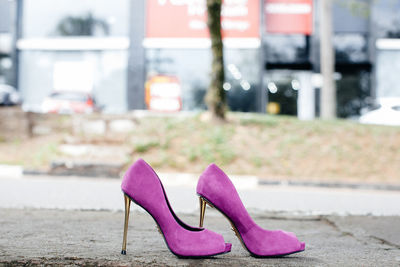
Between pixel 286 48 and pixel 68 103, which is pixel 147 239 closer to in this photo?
pixel 68 103

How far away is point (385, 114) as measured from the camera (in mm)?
15375

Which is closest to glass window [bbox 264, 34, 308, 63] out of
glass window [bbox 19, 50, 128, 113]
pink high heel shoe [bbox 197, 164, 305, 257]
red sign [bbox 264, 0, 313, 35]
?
A: red sign [bbox 264, 0, 313, 35]

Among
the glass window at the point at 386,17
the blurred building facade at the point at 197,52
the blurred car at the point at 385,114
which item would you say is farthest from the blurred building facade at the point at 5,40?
the glass window at the point at 386,17

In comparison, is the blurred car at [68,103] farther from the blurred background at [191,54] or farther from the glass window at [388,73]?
the glass window at [388,73]

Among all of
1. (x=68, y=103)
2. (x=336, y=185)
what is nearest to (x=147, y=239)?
(x=336, y=185)

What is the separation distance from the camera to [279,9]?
18500mm

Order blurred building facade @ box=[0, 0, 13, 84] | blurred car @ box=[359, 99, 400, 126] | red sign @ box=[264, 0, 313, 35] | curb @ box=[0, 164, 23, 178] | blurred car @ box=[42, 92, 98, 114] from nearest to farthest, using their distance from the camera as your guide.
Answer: curb @ box=[0, 164, 23, 178] → blurred car @ box=[359, 99, 400, 126] → blurred car @ box=[42, 92, 98, 114] → red sign @ box=[264, 0, 313, 35] → blurred building facade @ box=[0, 0, 13, 84]

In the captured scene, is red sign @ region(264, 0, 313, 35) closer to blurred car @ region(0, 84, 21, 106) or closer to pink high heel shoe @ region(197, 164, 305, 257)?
blurred car @ region(0, 84, 21, 106)

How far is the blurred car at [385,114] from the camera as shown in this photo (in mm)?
14846

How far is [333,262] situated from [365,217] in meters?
2.00

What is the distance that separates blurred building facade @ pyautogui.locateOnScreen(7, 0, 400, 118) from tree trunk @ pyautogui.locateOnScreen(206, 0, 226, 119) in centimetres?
785

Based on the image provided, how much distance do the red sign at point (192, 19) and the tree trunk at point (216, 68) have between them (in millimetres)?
8210

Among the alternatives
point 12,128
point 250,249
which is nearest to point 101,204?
point 250,249

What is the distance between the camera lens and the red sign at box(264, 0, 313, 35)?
60.7 ft
